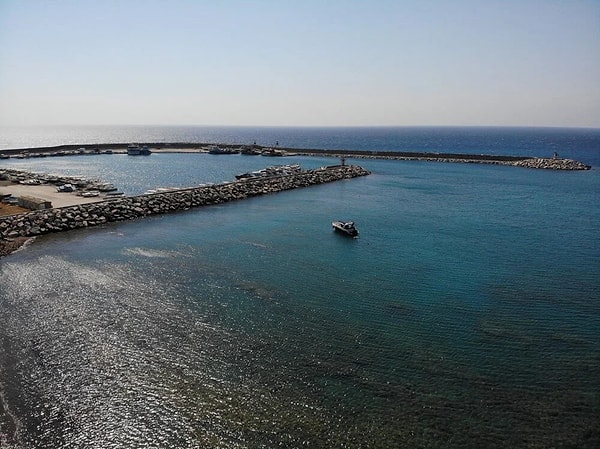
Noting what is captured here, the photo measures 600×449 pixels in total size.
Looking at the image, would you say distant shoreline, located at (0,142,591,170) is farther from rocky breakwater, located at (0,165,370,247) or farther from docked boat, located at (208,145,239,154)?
rocky breakwater, located at (0,165,370,247)

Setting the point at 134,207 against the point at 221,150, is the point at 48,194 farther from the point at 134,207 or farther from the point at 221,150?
the point at 221,150

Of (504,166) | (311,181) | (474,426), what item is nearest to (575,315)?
(474,426)

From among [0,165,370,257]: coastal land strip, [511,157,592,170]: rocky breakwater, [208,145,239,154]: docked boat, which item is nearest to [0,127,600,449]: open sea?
[0,165,370,257]: coastal land strip

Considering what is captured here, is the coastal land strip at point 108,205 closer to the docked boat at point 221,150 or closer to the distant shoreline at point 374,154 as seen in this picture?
the distant shoreline at point 374,154

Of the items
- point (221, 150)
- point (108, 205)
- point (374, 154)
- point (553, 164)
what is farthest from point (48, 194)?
point (553, 164)

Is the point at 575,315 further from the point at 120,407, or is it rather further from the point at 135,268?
the point at 135,268

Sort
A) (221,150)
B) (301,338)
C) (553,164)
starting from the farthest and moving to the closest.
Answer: (221,150) < (553,164) < (301,338)

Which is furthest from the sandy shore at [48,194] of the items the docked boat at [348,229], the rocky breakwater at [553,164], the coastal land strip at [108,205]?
the rocky breakwater at [553,164]
